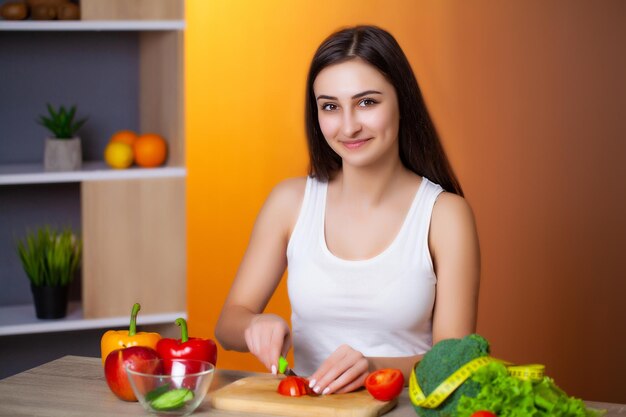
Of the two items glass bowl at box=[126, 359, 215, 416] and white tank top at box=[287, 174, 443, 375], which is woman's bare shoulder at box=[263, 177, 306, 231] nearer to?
white tank top at box=[287, 174, 443, 375]

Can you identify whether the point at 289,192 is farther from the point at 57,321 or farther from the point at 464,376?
the point at 57,321

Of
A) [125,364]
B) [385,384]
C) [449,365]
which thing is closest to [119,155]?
[125,364]

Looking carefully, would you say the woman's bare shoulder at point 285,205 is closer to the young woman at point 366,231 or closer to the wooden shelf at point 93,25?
the young woman at point 366,231

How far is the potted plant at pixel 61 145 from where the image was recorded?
3.13 metres

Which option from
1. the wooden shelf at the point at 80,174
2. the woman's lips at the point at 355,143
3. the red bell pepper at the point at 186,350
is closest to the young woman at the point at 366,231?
the woman's lips at the point at 355,143

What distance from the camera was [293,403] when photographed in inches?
66.0

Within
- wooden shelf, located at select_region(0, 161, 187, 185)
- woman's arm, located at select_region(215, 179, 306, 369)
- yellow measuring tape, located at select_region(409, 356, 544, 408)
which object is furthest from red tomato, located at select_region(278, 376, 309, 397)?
wooden shelf, located at select_region(0, 161, 187, 185)

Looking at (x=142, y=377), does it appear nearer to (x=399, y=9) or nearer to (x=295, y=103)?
(x=295, y=103)

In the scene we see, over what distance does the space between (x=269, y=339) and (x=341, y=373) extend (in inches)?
6.8

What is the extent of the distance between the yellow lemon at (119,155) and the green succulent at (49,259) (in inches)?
10.2

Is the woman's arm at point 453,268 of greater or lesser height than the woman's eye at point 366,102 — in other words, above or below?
below

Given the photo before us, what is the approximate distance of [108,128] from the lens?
3.45 meters

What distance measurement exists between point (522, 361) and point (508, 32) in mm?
1209

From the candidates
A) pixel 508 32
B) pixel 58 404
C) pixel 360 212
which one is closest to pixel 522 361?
pixel 508 32
